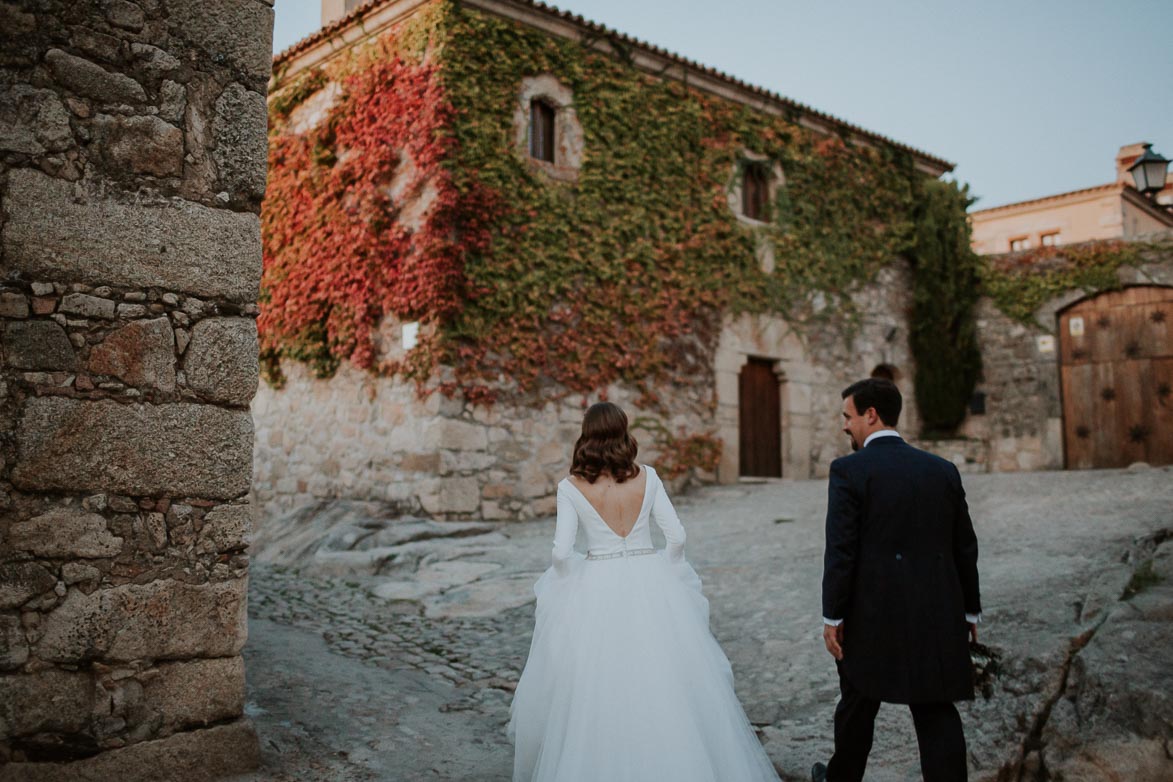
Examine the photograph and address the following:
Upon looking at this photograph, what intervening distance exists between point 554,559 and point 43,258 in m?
2.16

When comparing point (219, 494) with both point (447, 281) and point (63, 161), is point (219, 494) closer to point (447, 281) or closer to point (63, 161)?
point (63, 161)

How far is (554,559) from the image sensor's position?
11.0ft

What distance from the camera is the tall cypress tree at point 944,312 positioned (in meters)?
14.5

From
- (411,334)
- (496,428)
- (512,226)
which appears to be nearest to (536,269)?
(512,226)

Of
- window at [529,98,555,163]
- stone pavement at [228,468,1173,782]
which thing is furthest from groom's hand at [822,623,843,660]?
window at [529,98,555,163]

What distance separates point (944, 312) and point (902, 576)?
1281 cm

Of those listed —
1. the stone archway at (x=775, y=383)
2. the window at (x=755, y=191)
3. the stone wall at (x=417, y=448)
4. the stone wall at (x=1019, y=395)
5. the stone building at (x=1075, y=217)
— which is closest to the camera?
the stone wall at (x=417, y=448)

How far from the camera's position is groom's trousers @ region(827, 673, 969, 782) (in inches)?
110

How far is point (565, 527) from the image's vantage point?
328cm

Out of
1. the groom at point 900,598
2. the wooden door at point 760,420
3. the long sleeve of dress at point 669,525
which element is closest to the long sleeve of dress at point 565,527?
the long sleeve of dress at point 669,525

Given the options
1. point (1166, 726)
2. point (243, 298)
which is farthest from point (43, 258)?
point (1166, 726)

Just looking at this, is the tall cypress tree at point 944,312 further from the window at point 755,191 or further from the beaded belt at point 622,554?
the beaded belt at point 622,554

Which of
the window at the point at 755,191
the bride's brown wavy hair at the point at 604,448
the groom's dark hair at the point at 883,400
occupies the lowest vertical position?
the bride's brown wavy hair at the point at 604,448

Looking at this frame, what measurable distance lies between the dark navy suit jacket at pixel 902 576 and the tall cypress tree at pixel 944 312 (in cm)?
1238
